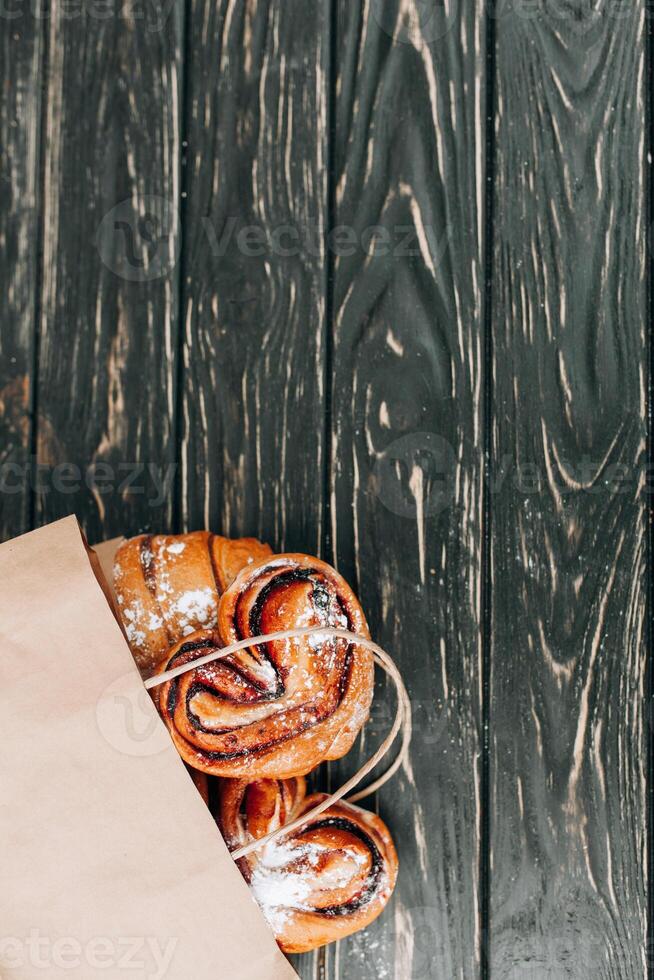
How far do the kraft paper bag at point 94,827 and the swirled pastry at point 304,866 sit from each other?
0.21ft

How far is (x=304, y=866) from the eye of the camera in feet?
2.10

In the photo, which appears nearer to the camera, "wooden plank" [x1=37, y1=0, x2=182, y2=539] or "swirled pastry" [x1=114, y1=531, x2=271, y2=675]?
"swirled pastry" [x1=114, y1=531, x2=271, y2=675]

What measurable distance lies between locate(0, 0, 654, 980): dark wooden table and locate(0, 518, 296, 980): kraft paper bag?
21cm

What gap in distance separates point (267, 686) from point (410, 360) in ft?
1.11

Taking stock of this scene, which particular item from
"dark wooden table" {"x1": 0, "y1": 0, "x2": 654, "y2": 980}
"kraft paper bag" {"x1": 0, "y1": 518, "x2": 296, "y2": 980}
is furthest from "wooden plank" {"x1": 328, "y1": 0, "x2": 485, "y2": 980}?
"kraft paper bag" {"x1": 0, "y1": 518, "x2": 296, "y2": 980}

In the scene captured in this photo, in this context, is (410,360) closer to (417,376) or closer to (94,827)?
(417,376)

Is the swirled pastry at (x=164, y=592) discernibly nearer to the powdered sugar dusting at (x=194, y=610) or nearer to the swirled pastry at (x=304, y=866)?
the powdered sugar dusting at (x=194, y=610)

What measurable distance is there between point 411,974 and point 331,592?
1.25ft

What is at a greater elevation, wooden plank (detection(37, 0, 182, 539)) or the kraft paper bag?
wooden plank (detection(37, 0, 182, 539))

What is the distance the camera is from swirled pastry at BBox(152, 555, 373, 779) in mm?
596

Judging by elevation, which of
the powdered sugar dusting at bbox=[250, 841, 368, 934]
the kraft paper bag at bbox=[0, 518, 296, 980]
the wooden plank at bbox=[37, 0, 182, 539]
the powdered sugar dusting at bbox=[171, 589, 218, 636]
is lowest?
the powdered sugar dusting at bbox=[250, 841, 368, 934]

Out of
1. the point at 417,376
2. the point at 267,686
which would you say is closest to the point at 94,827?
the point at 267,686

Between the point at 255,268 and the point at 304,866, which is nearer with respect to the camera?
the point at 304,866

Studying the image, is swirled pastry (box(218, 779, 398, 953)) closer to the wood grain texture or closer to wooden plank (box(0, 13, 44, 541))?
the wood grain texture
